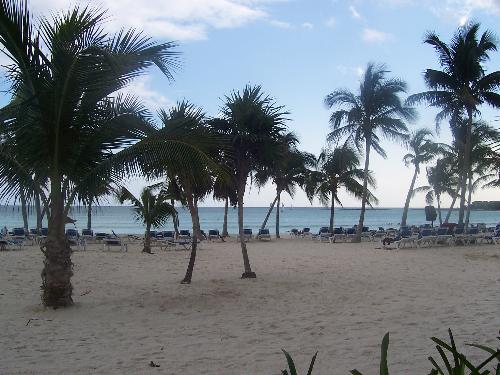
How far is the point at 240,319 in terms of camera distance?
280 inches

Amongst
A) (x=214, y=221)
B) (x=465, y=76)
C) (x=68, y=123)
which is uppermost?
(x=465, y=76)

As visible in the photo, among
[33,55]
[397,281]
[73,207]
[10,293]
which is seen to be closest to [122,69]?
[33,55]

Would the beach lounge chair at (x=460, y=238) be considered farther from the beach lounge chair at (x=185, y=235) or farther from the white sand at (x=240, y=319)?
the beach lounge chair at (x=185, y=235)

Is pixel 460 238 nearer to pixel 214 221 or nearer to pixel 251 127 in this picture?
pixel 251 127

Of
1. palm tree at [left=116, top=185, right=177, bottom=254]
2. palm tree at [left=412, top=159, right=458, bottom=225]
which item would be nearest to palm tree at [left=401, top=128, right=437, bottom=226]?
palm tree at [left=412, top=159, right=458, bottom=225]

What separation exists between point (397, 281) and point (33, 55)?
8228 mm

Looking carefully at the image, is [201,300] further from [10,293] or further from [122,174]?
[10,293]

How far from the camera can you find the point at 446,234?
2259cm

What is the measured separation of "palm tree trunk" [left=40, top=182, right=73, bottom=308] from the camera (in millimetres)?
7453

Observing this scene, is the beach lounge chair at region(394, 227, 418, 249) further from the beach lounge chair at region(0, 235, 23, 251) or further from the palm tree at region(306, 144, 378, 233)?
the beach lounge chair at region(0, 235, 23, 251)

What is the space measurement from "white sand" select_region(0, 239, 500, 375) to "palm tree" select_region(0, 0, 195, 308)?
54.6 inches

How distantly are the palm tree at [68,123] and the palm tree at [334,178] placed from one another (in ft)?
73.3

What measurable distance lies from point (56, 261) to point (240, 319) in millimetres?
2919

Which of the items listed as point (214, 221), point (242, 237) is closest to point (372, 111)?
point (242, 237)
